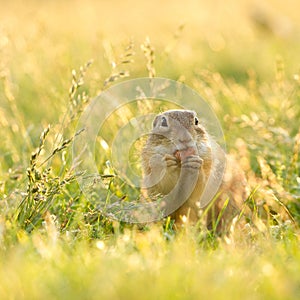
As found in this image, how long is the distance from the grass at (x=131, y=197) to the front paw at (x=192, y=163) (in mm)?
356

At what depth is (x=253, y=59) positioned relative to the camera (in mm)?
8641

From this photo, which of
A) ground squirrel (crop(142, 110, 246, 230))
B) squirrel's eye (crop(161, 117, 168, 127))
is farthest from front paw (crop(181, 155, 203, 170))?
squirrel's eye (crop(161, 117, 168, 127))

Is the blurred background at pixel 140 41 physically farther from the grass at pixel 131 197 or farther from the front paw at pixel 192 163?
the front paw at pixel 192 163

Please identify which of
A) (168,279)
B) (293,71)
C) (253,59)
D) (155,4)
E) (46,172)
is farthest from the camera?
(155,4)

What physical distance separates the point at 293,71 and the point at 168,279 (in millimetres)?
5472

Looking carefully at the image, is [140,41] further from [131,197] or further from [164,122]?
[164,122]

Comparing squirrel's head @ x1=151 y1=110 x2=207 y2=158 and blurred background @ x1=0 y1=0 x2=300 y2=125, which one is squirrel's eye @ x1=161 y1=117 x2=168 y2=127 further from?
blurred background @ x1=0 y1=0 x2=300 y2=125

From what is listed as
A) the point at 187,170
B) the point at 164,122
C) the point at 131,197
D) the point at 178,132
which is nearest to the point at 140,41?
the point at 131,197

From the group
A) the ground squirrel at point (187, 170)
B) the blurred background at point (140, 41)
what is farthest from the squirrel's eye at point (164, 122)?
the blurred background at point (140, 41)

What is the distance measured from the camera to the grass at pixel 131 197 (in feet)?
8.43

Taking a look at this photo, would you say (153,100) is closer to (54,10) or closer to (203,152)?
(203,152)

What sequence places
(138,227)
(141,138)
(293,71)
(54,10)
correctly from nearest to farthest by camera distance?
(138,227)
(141,138)
(293,71)
(54,10)

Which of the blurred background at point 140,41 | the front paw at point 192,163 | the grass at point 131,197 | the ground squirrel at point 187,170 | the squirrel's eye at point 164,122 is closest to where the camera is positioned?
the grass at point 131,197

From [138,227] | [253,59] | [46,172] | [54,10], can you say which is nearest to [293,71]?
[253,59]
